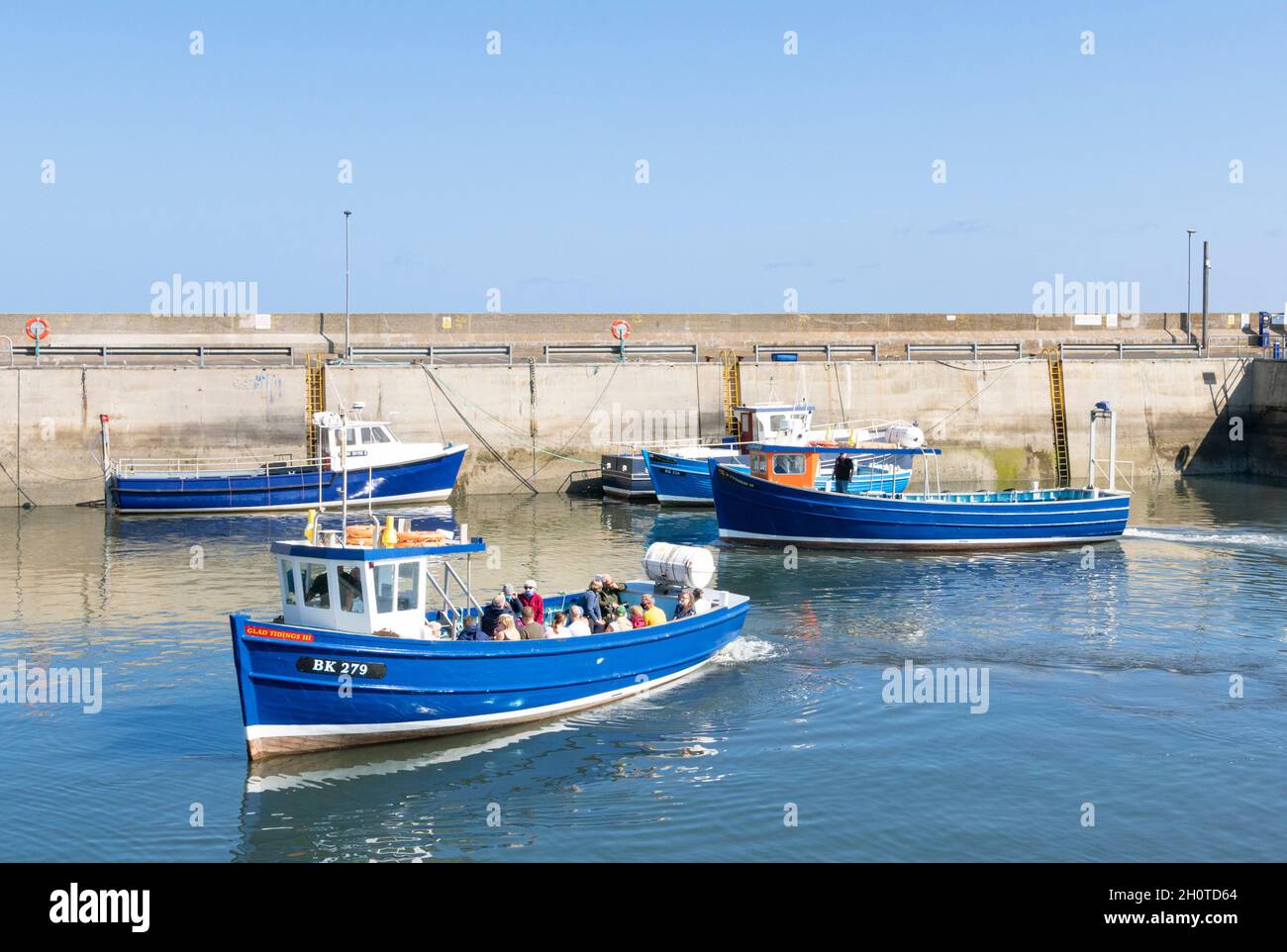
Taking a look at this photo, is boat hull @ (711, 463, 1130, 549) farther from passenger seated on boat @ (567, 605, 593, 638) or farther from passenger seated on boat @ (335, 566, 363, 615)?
passenger seated on boat @ (335, 566, 363, 615)

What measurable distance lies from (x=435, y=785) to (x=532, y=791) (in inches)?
49.1

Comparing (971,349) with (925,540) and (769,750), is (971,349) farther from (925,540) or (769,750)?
(769,750)

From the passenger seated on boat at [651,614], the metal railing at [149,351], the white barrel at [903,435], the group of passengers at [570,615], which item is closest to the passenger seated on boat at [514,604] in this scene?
the group of passengers at [570,615]

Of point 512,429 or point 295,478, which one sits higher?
point 512,429

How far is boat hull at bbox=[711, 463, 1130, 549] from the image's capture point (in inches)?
1366

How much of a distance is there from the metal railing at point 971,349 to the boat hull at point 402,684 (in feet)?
119

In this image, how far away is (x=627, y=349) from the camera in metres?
53.7

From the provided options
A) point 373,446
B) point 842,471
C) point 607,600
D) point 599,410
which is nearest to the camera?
point 607,600

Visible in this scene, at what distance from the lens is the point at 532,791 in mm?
16703

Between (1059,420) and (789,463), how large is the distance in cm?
1937

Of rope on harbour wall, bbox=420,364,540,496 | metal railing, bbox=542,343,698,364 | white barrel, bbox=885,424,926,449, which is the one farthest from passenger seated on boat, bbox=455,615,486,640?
metal railing, bbox=542,343,698,364

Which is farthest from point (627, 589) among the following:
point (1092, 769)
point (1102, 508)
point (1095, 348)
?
point (1095, 348)

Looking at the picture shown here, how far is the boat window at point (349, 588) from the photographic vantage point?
59.1ft

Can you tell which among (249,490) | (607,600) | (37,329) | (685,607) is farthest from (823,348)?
(607,600)
